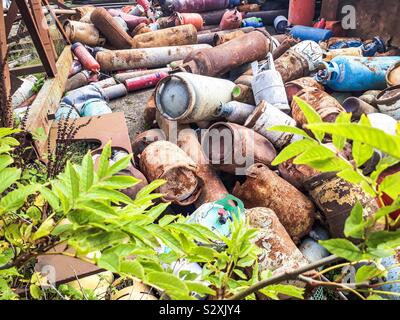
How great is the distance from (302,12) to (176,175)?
448 cm

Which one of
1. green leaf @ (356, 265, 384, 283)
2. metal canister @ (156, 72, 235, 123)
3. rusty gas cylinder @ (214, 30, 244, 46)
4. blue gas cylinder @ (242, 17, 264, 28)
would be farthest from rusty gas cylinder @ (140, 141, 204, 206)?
blue gas cylinder @ (242, 17, 264, 28)

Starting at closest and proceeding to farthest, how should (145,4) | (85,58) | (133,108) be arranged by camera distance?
1. (133,108)
2. (85,58)
3. (145,4)

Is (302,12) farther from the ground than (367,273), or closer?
closer

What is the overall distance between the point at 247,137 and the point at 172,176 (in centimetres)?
67

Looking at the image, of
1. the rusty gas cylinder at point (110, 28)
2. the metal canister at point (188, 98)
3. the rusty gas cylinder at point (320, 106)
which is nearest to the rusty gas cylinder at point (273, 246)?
the rusty gas cylinder at point (320, 106)

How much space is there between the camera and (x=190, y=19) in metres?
5.58

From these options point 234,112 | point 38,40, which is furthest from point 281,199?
point 38,40

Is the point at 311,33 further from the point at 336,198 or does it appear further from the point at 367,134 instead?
the point at 367,134

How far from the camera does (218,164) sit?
277 centimetres

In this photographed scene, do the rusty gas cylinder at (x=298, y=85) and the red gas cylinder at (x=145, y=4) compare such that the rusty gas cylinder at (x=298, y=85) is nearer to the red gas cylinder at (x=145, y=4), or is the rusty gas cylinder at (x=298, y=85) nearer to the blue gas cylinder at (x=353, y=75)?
the blue gas cylinder at (x=353, y=75)

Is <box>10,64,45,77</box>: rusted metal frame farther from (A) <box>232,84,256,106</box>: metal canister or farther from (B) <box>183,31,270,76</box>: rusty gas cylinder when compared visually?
(A) <box>232,84,256,106</box>: metal canister

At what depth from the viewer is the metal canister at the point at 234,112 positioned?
10.4 ft

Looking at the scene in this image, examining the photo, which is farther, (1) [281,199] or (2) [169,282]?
(1) [281,199]
